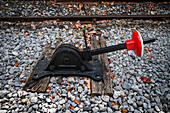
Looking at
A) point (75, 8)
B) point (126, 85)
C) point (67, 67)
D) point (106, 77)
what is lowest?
point (126, 85)

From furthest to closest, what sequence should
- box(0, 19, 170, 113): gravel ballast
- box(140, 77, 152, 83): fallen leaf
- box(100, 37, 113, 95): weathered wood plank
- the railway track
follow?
1. the railway track
2. box(140, 77, 152, 83): fallen leaf
3. box(100, 37, 113, 95): weathered wood plank
4. box(0, 19, 170, 113): gravel ballast

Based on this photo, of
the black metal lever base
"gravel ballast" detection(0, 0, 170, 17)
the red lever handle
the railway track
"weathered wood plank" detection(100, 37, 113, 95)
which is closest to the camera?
the red lever handle

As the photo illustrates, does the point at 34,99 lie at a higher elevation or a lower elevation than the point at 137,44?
lower

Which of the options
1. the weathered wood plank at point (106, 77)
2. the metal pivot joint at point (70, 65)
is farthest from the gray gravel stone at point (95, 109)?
the metal pivot joint at point (70, 65)

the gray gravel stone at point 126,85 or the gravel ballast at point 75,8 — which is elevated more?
the gravel ballast at point 75,8

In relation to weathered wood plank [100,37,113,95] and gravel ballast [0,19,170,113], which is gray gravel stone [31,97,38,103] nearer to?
gravel ballast [0,19,170,113]

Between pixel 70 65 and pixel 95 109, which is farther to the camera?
pixel 70 65

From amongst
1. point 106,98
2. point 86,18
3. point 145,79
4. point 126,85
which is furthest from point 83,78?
point 86,18

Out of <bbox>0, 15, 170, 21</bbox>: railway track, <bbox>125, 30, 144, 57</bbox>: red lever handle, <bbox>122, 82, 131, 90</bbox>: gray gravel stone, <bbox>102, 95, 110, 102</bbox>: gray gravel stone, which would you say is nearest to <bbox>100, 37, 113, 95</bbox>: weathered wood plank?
<bbox>102, 95, 110, 102</bbox>: gray gravel stone

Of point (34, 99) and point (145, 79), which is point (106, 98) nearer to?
point (145, 79)

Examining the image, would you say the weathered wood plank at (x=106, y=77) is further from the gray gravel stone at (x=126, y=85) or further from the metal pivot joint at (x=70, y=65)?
the gray gravel stone at (x=126, y=85)

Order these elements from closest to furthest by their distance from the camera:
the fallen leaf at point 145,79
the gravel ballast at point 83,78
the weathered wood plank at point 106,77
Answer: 1. the gravel ballast at point 83,78
2. the weathered wood plank at point 106,77
3. the fallen leaf at point 145,79

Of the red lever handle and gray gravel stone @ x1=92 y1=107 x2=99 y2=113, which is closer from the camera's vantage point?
the red lever handle

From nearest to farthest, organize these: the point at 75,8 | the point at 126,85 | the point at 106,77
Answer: the point at 126,85 < the point at 106,77 < the point at 75,8
